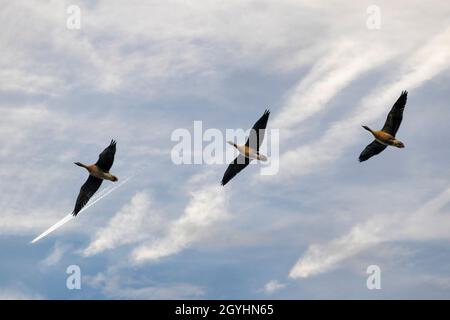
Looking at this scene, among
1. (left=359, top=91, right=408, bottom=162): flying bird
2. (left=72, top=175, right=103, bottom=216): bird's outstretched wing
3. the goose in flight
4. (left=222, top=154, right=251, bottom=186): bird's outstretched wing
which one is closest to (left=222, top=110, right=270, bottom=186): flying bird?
(left=222, top=154, right=251, bottom=186): bird's outstretched wing

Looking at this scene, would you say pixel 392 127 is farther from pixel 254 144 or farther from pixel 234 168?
pixel 234 168

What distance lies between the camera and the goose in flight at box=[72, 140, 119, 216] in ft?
259

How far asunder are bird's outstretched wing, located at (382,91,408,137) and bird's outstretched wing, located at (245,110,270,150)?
1449 cm

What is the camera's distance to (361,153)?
87750mm

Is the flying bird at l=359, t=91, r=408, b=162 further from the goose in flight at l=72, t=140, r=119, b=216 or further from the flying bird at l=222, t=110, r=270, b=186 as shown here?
the goose in flight at l=72, t=140, r=119, b=216

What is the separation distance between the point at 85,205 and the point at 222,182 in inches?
667

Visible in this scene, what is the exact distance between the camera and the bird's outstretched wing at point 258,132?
81.8 meters

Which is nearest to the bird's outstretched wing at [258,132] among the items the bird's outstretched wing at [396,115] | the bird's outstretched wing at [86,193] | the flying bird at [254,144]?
the flying bird at [254,144]

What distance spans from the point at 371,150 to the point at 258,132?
1527 centimetres

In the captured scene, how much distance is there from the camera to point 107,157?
79.1m

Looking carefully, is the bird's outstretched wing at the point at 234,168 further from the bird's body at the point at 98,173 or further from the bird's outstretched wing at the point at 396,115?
the bird's outstretched wing at the point at 396,115
